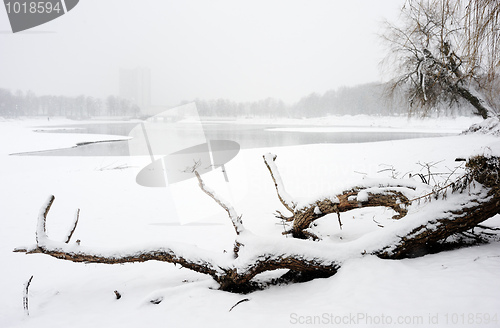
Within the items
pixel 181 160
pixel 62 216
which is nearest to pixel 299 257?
pixel 62 216

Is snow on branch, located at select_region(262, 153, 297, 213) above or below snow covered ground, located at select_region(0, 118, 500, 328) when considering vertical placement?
above

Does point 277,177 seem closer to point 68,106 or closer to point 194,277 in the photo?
point 194,277

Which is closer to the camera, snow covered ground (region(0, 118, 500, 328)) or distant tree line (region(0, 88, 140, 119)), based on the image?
snow covered ground (region(0, 118, 500, 328))

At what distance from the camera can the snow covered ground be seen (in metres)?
2.20

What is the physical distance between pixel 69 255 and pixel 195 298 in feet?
5.81

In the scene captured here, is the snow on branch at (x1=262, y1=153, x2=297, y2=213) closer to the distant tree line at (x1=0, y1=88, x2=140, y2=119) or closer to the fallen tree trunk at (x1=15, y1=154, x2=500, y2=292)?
the fallen tree trunk at (x1=15, y1=154, x2=500, y2=292)
